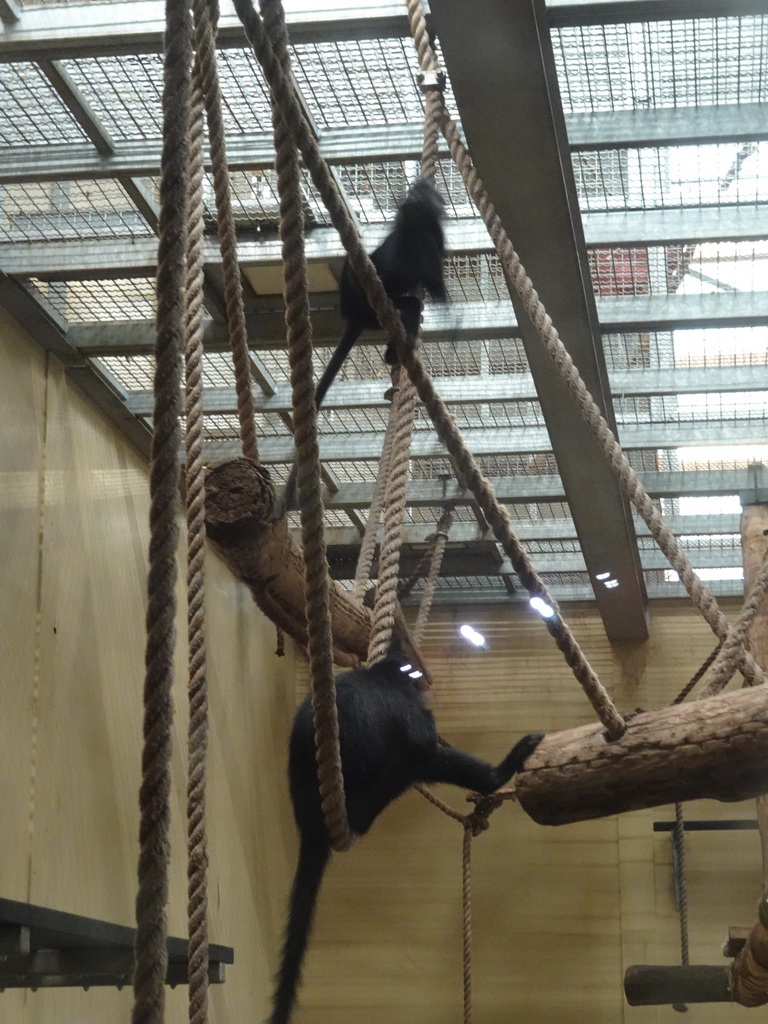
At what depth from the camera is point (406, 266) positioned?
2.48 meters

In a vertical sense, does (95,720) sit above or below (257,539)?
below

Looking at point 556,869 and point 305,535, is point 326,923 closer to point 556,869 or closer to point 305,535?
point 556,869

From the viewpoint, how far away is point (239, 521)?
200cm

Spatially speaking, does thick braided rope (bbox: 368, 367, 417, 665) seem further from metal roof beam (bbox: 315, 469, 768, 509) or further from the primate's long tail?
metal roof beam (bbox: 315, 469, 768, 509)

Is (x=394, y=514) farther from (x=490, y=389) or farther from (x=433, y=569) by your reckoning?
(x=433, y=569)

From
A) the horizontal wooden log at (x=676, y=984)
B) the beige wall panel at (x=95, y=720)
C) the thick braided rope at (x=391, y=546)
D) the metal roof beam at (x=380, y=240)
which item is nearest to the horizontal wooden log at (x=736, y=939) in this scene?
the horizontal wooden log at (x=676, y=984)

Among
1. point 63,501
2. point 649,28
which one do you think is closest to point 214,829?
point 63,501

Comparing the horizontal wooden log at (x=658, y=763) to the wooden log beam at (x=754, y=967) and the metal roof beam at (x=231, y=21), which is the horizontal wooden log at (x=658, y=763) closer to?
the wooden log beam at (x=754, y=967)

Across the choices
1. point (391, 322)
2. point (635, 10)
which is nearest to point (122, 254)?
point (635, 10)

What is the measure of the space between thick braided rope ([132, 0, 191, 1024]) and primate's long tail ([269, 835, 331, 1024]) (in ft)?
3.60

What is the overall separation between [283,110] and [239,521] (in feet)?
3.67

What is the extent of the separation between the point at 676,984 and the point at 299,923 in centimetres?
257

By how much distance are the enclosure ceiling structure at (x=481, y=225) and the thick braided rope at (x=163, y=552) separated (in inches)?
52.6

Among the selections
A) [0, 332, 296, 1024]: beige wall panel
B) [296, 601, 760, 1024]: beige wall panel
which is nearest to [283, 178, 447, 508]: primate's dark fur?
[0, 332, 296, 1024]: beige wall panel
